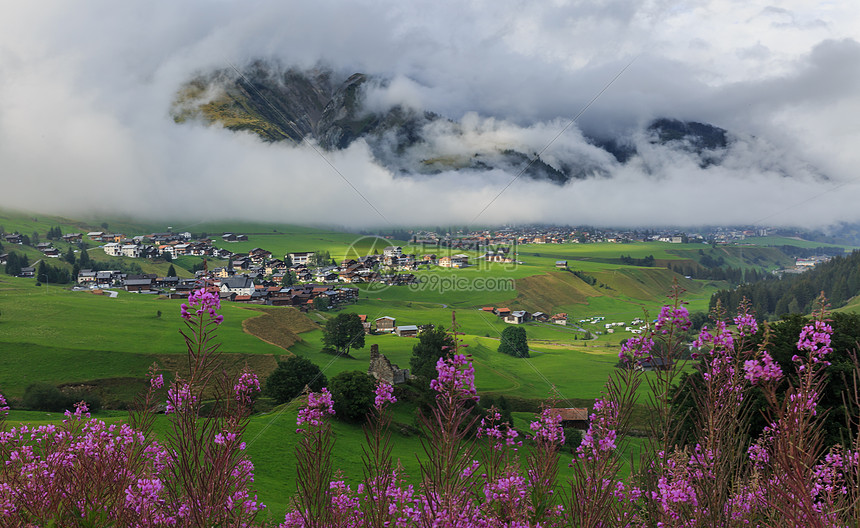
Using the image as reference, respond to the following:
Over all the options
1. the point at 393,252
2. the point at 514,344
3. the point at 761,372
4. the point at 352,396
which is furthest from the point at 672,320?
the point at 393,252

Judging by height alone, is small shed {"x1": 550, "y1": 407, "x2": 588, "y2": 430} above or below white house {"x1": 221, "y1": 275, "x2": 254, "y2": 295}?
below

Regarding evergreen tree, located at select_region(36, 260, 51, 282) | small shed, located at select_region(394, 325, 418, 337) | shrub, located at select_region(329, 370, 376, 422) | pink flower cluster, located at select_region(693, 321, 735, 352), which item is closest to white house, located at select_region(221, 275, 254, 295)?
evergreen tree, located at select_region(36, 260, 51, 282)

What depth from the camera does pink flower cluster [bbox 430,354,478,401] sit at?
3.90 meters

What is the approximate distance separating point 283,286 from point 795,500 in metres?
122

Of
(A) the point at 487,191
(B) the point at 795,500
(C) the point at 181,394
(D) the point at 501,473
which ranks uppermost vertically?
(A) the point at 487,191

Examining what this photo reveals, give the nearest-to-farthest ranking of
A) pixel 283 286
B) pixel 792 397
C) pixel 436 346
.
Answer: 1. pixel 792 397
2. pixel 436 346
3. pixel 283 286

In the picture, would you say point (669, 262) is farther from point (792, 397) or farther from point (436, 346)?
point (792, 397)

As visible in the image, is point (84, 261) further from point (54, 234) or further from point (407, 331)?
point (407, 331)

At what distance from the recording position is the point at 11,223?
16875cm

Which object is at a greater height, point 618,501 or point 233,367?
point 618,501

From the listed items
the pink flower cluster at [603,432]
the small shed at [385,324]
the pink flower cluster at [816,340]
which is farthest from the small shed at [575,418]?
the small shed at [385,324]

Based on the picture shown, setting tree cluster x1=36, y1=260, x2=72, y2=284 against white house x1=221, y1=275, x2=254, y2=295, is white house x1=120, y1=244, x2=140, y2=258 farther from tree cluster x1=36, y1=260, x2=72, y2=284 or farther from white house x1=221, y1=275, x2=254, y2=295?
white house x1=221, y1=275, x2=254, y2=295

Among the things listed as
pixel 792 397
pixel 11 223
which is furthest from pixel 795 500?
pixel 11 223

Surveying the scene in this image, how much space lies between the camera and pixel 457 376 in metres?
3.92
